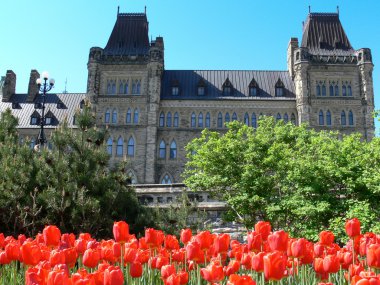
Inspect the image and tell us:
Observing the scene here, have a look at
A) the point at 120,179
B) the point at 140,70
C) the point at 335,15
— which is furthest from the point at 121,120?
the point at 120,179

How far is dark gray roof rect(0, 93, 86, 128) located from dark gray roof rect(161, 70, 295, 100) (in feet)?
29.7

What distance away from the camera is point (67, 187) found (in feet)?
29.3

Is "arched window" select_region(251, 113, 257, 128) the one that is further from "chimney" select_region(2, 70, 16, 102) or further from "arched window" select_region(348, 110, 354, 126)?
"chimney" select_region(2, 70, 16, 102)

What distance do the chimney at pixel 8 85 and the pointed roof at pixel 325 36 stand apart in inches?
1090

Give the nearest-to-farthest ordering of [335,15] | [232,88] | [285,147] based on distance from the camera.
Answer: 1. [285,147]
2. [232,88]
3. [335,15]

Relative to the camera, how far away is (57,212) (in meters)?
8.97

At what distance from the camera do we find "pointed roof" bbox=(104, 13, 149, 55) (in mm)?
37938

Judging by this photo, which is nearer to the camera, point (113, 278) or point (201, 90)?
point (113, 278)

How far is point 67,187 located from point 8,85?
3661 centimetres

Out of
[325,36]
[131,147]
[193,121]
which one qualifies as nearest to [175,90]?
[193,121]

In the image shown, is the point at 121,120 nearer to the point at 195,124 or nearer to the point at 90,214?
the point at 195,124

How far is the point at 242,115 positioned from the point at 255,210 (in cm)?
1974

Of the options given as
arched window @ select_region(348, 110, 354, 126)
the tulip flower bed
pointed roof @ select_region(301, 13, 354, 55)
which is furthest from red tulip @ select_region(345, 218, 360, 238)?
pointed roof @ select_region(301, 13, 354, 55)

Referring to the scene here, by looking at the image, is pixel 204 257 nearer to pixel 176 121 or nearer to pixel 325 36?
pixel 176 121
